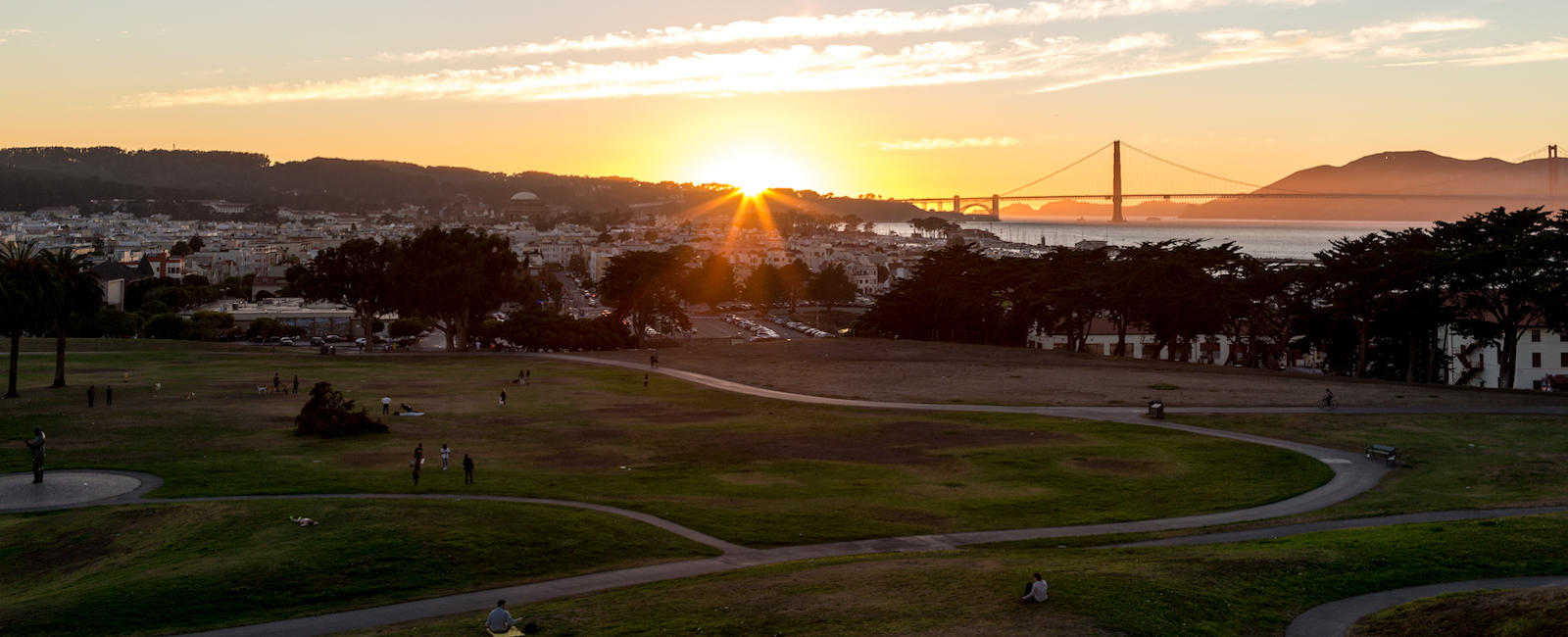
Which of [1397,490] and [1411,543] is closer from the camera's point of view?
[1411,543]

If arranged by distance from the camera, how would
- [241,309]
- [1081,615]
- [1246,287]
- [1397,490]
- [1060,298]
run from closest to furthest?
[1081,615] → [1397,490] → [1246,287] → [1060,298] → [241,309]

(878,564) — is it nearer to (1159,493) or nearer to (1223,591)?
(1223,591)

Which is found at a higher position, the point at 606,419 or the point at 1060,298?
the point at 1060,298

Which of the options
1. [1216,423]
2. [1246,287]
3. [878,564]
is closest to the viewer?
[878,564]

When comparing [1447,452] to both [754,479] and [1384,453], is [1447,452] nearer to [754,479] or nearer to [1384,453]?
[1384,453]

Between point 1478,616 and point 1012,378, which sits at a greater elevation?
point 1012,378

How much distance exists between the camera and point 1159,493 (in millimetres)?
41219

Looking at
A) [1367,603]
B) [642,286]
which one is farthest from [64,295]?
[1367,603]

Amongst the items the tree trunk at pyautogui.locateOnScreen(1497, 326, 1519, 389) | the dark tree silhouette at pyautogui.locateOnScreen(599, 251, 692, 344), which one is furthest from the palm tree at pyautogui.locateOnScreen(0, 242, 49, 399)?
the tree trunk at pyautogui.locateOnScreen(1497, 326, 1519, 389)

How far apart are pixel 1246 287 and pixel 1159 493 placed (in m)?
51.5

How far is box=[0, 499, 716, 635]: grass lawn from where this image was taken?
92.4 feet

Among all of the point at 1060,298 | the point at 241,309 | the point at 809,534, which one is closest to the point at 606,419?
the point at 809,534

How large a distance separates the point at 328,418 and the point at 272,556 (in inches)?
907

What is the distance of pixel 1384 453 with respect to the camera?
4669 cm
